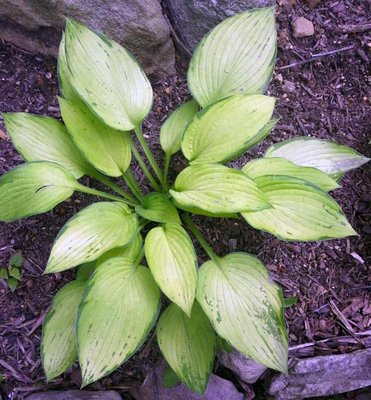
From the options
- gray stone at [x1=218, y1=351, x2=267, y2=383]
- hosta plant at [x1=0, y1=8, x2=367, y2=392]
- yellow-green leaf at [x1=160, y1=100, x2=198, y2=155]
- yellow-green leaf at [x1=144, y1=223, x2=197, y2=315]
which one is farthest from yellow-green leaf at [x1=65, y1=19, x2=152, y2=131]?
gray stone at [x1=218, y1=351, x2=267, y2=383]

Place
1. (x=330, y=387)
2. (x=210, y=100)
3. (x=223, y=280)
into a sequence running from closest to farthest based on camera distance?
(x=223, y=280)
(x=210, y=100)
(x=330, y=387)

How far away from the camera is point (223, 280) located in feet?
4.56

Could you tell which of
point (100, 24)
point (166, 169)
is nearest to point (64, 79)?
point (100, 24)

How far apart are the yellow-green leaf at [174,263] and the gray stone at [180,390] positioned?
483mm

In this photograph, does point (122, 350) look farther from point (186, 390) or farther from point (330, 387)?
point (330, 387)

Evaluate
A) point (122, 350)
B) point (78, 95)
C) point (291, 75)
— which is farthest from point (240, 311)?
point (291, 75)

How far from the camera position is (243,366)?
5.20 feet

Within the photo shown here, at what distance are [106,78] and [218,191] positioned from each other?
0.50 meters

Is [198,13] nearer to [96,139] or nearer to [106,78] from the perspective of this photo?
[106,78]

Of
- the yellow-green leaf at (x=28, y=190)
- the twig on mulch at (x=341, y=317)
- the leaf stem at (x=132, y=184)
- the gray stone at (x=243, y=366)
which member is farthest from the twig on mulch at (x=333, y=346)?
the yellow-green leaf at (x=28, y=190)

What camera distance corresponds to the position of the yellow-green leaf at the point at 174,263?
4.08 feet

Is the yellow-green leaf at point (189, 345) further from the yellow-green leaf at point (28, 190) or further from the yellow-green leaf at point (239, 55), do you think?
the yellow-green leaf at point (239, 55)

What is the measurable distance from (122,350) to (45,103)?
101 cm

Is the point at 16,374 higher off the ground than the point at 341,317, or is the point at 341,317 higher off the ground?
the point at 16,374
